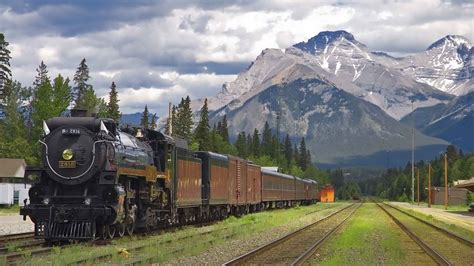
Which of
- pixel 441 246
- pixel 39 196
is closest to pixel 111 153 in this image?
pixel 39 196

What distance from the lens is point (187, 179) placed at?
109 feet

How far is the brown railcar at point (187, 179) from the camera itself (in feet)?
103

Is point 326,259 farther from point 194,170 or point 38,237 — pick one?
point 194,170

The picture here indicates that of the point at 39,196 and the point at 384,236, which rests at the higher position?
the point at 39,196

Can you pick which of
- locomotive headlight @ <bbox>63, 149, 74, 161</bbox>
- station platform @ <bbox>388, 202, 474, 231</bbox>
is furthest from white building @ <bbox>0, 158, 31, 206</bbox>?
locomotive headlight @ <bbox>63, 149, 74, 161</bbox>

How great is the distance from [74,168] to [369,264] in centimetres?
1043

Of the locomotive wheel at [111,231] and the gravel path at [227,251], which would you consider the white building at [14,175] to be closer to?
the gravel path at [227,251]

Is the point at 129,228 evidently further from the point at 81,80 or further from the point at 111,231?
the point at 81,80

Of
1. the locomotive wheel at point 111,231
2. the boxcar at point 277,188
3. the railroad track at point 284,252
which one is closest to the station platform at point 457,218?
the boxcar at point 277,188

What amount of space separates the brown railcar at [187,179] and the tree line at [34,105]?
40.0 metres

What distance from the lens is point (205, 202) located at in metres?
37.7

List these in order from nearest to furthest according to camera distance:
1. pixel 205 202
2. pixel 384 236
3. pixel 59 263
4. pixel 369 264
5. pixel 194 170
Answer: pixel 59 263, pixel 369 264, pixel 384 236, pixel 194 170, pixel 205 202

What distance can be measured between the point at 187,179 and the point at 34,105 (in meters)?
58.3

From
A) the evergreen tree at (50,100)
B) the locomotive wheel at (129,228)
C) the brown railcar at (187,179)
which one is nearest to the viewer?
the locomotive wheel at (129,228)
